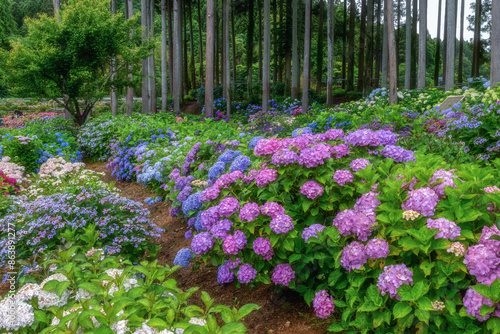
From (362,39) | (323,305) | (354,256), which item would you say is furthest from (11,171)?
(362,39)

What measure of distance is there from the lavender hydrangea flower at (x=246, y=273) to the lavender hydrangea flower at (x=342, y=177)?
87 cm

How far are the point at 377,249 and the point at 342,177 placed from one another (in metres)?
0.62

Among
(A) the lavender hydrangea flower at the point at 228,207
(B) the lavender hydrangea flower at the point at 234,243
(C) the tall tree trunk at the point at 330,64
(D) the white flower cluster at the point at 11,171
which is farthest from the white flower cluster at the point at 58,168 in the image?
(C) the tall tree trunk at the point at 330,64

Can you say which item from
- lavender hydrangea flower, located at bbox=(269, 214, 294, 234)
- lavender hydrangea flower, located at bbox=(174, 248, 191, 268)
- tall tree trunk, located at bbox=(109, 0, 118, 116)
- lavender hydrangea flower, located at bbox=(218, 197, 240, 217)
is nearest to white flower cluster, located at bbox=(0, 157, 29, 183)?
lavender hydrangea flower, located at bbox=(174, 248, 191, 268)

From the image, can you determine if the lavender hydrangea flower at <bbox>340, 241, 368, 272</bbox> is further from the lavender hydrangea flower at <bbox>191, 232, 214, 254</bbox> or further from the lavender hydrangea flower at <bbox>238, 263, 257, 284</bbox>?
the lavender hydrangea flower at <bbox>191, 232, 214, 254</bbox>

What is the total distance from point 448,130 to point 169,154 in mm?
4230

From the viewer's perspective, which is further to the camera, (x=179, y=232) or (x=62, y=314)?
(x=179, y=232)

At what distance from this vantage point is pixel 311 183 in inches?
111

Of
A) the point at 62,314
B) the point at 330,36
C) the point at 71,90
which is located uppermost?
the point at 330,36

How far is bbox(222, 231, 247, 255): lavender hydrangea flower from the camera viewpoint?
2812mm

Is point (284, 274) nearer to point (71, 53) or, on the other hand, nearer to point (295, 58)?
point (71, 53)

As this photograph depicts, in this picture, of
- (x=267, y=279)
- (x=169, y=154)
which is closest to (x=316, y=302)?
(x=267, y=279)

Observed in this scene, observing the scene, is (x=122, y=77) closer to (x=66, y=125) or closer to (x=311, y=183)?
(x=66, y=125)

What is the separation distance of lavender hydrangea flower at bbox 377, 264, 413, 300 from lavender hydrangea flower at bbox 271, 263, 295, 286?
767mm
